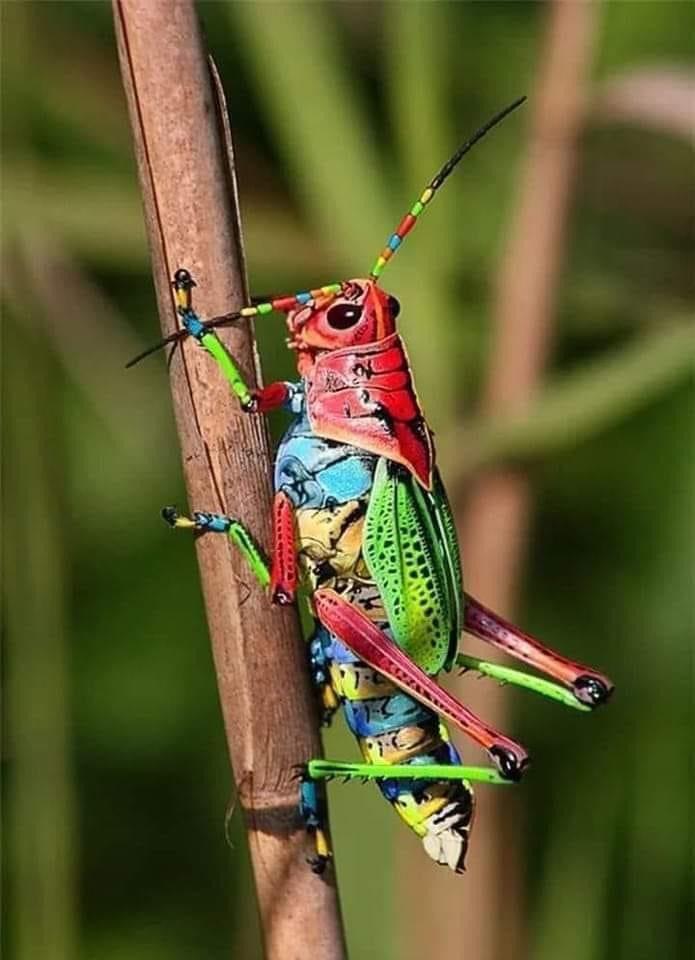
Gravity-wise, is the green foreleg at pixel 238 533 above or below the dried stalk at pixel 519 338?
below

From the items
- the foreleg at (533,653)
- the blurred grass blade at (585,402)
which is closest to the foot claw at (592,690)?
the foreleg at (533,653)

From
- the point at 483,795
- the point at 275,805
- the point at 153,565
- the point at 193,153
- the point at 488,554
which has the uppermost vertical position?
the point at 153,565

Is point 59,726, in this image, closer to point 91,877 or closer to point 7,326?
point 7,326

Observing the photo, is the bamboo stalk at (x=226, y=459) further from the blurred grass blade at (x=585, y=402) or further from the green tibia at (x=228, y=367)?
the blurred grass blade at (x=585, y=402)

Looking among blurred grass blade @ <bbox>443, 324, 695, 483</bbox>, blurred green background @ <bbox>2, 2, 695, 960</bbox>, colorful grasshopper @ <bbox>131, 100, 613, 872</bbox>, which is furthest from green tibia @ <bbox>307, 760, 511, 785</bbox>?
blurred grass blade @ <bbox>443, 324, 695, 483</bbox>

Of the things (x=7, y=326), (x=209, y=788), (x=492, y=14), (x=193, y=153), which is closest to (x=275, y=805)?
(x=193, y=153)

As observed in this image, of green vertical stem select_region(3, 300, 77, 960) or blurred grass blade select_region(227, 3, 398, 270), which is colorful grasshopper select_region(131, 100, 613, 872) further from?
blurred grass blade select_region(227, 3, 398, 270)
